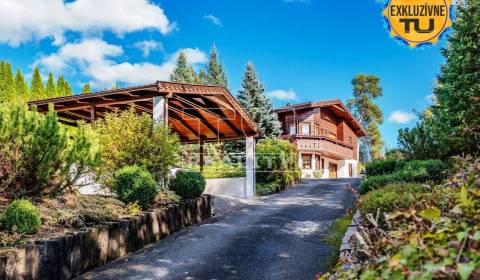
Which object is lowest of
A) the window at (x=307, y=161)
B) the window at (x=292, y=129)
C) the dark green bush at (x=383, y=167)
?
the dark green bush at (x=383, y=167)

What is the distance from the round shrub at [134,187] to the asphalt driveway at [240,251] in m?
1.20

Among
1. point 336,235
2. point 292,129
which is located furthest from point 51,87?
point 336,235

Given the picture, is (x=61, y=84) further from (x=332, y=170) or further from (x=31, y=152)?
(x=31, y=152)

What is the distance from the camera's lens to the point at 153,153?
12039mm

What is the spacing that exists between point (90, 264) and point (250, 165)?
39.5ft

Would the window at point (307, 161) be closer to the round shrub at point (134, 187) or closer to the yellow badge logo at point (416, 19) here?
the yellow badge logo at point (416, 19)

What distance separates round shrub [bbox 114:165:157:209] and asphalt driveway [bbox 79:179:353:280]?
47.2 inches

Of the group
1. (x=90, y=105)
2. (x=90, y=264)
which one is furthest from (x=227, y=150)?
(x=90, y=264)

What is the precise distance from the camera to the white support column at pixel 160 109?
43.7 feet

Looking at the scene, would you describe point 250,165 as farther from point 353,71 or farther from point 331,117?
point 353,71

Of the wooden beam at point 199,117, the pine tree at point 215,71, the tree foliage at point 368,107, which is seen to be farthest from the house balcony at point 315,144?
the pine tree at point 215,71

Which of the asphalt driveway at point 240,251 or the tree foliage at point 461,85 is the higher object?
the tree foliage at point 461,85

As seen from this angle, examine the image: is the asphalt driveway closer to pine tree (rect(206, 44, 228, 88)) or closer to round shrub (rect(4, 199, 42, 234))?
round shrub (rect(4, 199, 42, 234))

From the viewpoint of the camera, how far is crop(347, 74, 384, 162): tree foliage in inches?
1967
